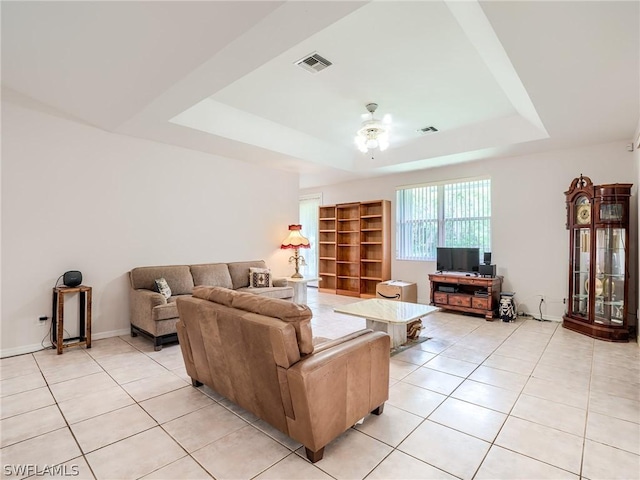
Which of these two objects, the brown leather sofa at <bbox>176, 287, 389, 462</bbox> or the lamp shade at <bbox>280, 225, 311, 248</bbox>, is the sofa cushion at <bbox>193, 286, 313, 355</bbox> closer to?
the brown leather sofa at <bbox>176, 287, 389, 462</bbox>

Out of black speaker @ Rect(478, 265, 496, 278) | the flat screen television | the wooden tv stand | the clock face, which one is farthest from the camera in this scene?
the flat screen television

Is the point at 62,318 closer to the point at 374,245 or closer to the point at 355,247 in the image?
the point at 355,247

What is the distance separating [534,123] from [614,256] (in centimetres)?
201

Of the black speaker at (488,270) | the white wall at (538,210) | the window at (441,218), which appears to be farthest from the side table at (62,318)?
the white wall at (538,210)

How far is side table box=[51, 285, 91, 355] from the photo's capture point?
3.54 metres

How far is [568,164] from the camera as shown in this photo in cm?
500

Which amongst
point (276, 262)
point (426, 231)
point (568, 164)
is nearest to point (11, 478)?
point (276, 262)

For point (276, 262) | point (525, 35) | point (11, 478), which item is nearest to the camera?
point (11, 478)

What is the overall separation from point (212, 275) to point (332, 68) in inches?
133

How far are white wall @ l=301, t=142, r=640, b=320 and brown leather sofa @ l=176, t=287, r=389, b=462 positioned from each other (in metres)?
4.22

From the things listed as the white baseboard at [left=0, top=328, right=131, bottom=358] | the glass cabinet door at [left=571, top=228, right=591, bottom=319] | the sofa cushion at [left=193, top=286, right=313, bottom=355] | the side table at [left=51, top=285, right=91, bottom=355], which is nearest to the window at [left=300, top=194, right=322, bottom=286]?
the white baseboard at [left=0, top=328, right=131, bottom=358]

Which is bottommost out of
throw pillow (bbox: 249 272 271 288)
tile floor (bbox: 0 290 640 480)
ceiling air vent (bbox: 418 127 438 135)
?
tile floor (bbox: 0 290 640 480)

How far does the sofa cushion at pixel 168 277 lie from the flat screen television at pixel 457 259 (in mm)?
4267

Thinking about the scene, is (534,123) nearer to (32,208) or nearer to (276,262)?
(276,262)
